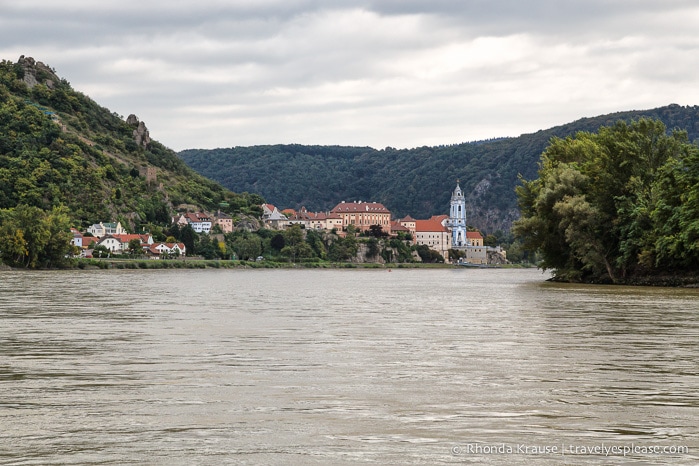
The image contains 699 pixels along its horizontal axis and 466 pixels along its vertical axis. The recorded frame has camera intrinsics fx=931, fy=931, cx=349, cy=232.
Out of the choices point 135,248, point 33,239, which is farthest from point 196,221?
point 33,239

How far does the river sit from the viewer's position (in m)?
11.0

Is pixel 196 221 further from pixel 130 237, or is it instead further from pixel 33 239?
pixel 33 239

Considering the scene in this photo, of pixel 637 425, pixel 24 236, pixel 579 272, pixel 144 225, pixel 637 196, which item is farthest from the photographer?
pixel 144 225

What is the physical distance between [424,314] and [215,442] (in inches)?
1001

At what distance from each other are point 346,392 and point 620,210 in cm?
5629

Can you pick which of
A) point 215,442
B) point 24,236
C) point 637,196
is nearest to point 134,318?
point 215,442

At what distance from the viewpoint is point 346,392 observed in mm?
15281

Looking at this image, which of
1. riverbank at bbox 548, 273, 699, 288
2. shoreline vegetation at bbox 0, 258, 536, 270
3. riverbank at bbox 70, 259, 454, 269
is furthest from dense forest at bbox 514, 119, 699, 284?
riverbank at bbox 70, 259, 454, 269

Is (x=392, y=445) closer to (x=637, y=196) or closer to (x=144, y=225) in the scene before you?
(x=637, y=196)

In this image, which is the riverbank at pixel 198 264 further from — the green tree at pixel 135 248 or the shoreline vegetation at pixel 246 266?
the green tree at pixel 135 248

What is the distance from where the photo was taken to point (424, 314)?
36.4 m

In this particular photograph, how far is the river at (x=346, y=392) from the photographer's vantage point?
36.1 feet

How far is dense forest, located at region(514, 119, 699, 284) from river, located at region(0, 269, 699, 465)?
3519 centimetres

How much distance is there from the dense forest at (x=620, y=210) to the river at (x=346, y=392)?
115 feet
